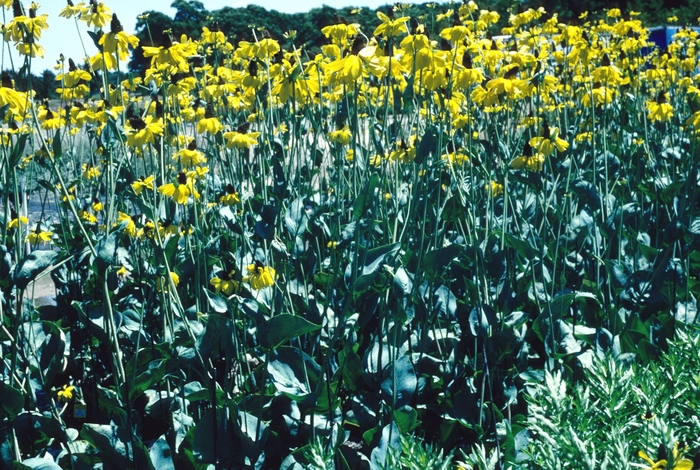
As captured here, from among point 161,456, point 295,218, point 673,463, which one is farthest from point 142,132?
point 673,463

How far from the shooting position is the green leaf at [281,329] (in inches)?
69.5

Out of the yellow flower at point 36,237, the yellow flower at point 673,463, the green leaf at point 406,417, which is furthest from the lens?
the yellow flower at point 36,237

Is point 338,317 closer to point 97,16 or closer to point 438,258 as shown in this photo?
point 438,258

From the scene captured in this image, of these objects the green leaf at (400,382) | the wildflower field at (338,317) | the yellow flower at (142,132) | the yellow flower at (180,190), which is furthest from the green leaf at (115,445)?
the yellow flower at (142,132)

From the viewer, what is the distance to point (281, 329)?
72.0 inches

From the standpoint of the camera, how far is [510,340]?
2461 millimetres

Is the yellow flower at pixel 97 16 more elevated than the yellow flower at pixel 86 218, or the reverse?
the yellow flower at pixel 97 16

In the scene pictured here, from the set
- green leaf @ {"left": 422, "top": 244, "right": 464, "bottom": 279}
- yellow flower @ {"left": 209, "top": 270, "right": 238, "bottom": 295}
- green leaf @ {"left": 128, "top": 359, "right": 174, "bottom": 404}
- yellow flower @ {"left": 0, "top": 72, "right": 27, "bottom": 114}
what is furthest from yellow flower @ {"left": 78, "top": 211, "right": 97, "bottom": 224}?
green leaf @ {"left": 422, "top": 244, "right": 464, "bottom": 279}

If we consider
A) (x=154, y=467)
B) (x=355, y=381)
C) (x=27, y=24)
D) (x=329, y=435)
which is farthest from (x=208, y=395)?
(x=27, y=24)

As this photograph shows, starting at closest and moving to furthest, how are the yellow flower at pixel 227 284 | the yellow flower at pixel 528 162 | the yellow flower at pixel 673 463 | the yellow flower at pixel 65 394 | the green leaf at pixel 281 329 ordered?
the yellow flower at pixel 673 463
the green leaf at pixel 281 329
the yellow flower at pixel 227 284
the yellow flower at pixel 65 394
the yellow flower at pixel 528 162

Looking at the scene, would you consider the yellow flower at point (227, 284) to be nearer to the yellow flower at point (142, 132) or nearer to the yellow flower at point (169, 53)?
the yellow flower at point (142, 132)

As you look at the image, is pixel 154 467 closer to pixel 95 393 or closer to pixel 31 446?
pixel 31 446

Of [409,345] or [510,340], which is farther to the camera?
[409,345]

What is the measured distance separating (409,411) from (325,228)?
3.76 feet
